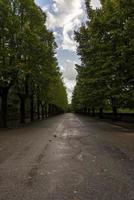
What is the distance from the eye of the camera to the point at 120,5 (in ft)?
76.5

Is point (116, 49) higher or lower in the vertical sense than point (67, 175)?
higher

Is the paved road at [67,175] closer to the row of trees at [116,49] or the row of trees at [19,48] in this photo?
the row of trees at [116,49]

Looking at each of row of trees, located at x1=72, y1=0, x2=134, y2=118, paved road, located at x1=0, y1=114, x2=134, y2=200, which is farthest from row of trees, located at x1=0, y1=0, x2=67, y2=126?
paved road, located at x1=0, y1=114, x2=134, y2=200

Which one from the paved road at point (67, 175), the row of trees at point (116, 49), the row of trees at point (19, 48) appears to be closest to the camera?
the paved road at point (67, 175)

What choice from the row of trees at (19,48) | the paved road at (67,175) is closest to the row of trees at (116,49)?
the row of trees at (19,48)

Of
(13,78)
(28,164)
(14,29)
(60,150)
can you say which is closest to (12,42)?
(14,29)

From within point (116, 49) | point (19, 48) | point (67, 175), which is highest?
point (19, 48)

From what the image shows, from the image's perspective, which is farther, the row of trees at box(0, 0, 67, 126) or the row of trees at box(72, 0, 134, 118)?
the row of trees at box(0, 0, 67, 126)

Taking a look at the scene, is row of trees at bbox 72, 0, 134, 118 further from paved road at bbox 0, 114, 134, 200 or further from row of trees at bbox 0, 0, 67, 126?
paved road at bbox 0, 114, 134, 200

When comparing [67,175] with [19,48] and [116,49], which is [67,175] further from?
[19,48]

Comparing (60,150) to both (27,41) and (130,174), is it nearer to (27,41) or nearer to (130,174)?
(130,174)

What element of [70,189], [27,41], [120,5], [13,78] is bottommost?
[70,189]

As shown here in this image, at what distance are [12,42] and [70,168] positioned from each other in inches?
795

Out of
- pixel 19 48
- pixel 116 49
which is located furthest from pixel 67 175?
pixel 19 48
